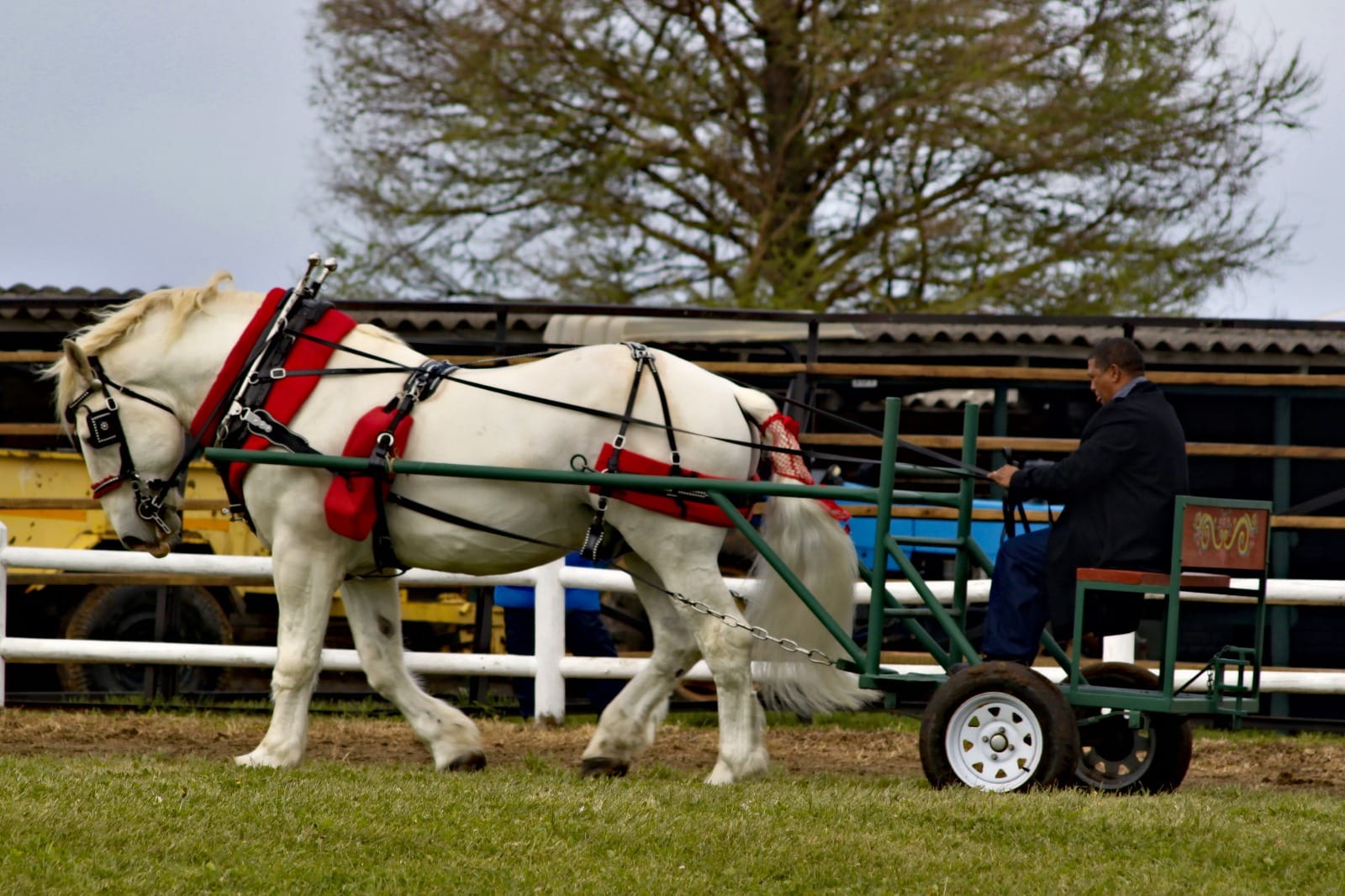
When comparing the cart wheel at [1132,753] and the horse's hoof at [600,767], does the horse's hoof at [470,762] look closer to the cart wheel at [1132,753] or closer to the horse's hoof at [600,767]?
the horse's hoof at [600,767]

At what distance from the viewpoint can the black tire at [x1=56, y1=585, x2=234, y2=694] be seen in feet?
32.4

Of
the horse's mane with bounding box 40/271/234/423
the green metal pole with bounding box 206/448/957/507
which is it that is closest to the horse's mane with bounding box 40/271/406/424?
the horse's mane with bounding box 40/271/234/423

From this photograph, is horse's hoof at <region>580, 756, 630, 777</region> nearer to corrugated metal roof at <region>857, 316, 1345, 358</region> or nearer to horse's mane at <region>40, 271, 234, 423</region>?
horse's mane at <region>40, 271, 234, 423</region>

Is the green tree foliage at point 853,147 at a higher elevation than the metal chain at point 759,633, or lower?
higher

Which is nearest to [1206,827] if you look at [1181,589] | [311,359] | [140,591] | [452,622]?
[1181,589]

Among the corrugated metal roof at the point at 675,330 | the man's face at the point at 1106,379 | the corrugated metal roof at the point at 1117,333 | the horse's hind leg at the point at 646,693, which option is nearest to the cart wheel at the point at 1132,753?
the man's face at the point at 1106,379

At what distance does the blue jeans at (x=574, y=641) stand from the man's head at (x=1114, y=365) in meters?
3.91

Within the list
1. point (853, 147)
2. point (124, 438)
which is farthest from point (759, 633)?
point (853, 147)

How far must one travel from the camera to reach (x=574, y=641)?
29.4 feet

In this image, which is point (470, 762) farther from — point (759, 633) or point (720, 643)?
point (759, 633)

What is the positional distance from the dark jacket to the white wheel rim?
0.41 m

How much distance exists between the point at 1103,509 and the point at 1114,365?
21.4 inches

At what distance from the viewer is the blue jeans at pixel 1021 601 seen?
5.69 metres

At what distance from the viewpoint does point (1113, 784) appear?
5.85m
